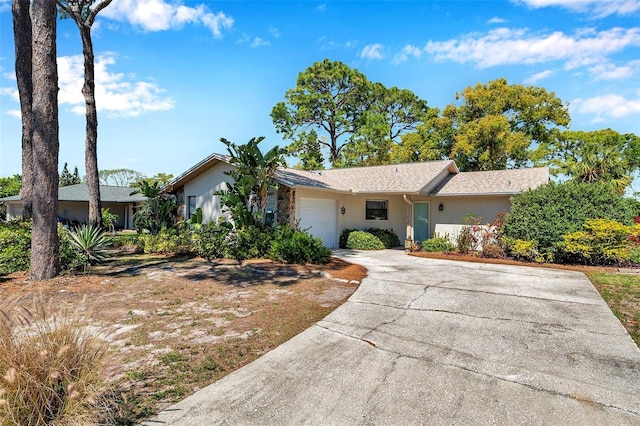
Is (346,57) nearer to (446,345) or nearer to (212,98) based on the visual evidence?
(212,98)

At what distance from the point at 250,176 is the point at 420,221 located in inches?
348

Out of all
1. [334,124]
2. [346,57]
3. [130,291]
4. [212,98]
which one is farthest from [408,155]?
[130,291]

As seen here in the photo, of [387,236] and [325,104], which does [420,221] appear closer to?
[387,236]

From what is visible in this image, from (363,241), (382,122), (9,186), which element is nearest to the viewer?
(363,241)

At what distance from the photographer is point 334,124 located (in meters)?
32.2

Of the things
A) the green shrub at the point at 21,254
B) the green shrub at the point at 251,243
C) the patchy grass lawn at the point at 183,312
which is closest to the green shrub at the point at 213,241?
the green shrub at the point at 251,243

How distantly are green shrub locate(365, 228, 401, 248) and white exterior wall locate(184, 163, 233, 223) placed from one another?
744 centimetres

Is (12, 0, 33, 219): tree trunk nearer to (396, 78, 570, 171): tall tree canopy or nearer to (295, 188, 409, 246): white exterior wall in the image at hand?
(295, 188, 409, 246): white exterior wall

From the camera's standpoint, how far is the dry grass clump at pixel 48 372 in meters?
2.29

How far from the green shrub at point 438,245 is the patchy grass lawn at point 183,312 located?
5618 mm

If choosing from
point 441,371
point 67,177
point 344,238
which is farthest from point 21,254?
point 67,177

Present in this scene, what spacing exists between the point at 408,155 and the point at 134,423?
90.3ft

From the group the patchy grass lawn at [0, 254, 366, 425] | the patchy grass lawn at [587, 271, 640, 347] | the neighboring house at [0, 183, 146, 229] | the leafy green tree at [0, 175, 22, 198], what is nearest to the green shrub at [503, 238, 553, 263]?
the patchy grass lawn at [587, 271, 640, 347]

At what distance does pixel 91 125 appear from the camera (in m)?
14.7
